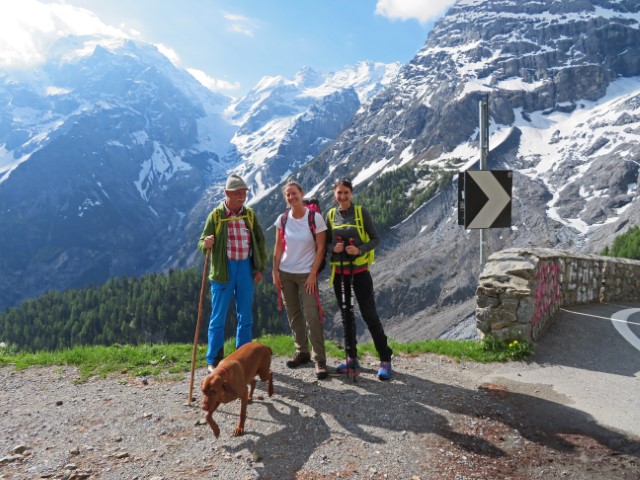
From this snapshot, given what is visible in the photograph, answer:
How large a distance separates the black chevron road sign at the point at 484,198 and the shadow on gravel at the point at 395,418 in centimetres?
279

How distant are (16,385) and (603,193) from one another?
5941 inches

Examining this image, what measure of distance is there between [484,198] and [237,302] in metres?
4.68

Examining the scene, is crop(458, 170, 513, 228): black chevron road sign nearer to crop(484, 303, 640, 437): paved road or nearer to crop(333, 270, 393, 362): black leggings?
crop(333, 270, 393, 362): black leggings

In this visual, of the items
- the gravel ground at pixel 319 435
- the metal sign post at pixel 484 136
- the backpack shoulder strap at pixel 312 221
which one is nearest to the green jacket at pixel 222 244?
the backpack shoulder strap at pixel 312 221

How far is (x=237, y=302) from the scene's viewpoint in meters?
7.47

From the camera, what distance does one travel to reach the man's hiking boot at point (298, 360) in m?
7.91

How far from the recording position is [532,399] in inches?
248

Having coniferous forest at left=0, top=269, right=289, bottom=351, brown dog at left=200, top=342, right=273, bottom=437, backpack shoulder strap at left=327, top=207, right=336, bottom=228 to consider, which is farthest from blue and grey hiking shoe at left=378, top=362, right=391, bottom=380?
coniferous forest at left=0, top=269, right=289, bottom=351

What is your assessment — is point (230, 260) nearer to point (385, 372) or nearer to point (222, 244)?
point (222, 244)

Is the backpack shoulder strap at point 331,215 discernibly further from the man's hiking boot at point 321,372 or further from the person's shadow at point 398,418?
the person's shadow at point 398,418

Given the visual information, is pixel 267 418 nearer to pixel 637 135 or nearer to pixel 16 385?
pixel 16 385

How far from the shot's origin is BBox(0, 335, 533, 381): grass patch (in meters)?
8.15

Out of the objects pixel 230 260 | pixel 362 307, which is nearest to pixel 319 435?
pixel 362 307

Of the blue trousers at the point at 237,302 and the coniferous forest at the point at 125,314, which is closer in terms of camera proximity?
the blue trousers at the point at 237,302
